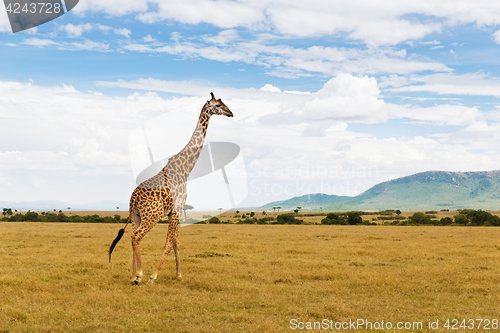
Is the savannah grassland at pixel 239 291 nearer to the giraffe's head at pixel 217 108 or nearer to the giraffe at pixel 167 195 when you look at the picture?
the giraffe at pixel 167 195

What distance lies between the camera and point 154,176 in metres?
12.2

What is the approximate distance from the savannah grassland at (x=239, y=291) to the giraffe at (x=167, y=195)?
115 cm

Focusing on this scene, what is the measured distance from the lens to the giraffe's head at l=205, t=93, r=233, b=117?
1273cm

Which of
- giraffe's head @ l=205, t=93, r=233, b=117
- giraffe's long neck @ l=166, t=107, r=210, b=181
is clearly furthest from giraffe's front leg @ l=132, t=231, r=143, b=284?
giraffe's head @ l=205, t=93, r=233, b=117

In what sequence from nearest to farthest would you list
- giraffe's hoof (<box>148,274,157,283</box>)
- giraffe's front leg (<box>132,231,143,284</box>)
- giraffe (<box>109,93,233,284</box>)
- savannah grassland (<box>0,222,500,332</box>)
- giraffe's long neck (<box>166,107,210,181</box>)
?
1. savannah grassland (<box>0,222,500,332</box>)
2. giraffe's front leg (<box>132,231,143,284</box>)
3. giraffe (<box>109,93,233,284</box>)
4. giraffe's hoof (<box>148,274,157,283</box>)
5. giraffe's long neck (<box>166,107,210,181</box>)

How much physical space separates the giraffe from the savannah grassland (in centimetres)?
115

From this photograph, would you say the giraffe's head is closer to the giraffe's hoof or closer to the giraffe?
the giraffe

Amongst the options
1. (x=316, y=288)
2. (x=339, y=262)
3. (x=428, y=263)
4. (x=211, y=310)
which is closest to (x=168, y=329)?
(x=211, y=310)

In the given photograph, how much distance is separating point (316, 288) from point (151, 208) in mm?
5481

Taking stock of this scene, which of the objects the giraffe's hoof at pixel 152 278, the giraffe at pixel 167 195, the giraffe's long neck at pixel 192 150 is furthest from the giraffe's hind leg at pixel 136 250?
the giraffe's long neck at pixel 192 150

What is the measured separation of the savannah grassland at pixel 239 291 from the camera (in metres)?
8.68

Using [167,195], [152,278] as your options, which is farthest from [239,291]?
[167,195]

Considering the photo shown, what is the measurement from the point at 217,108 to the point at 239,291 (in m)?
5.76

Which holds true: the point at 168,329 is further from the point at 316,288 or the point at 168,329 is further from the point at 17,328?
the point at 316,288
